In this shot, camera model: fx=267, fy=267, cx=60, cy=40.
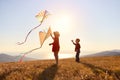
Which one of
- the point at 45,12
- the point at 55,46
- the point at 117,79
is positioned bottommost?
the point at 117,79

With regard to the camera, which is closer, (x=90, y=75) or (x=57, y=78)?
(x=57, y=78)

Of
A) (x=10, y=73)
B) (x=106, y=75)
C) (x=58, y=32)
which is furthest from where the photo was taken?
(x=58, y=32)

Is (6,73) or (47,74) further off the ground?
(6,73)

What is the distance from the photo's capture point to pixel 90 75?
19141 mm

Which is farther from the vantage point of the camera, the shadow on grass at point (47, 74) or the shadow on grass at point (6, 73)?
the shadow on grass at point (47, 74)

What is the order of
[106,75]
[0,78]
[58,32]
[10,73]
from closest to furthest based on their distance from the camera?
[0,78]
[10,73]
[106,75]
[58,32]

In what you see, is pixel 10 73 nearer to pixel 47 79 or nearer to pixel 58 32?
pixel 47 79

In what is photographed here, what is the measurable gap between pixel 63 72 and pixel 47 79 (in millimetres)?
2367

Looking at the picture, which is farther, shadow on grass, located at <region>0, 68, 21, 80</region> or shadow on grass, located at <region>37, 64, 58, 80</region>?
shadow on grass, located at <region>37, 64, 58, 80</region>

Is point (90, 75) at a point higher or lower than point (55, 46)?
lower

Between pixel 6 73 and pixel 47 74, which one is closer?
pixel 6 73

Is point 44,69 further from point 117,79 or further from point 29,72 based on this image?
point 117,79

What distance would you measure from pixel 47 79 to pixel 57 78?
0.71m

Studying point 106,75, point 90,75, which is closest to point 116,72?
point 106,75
